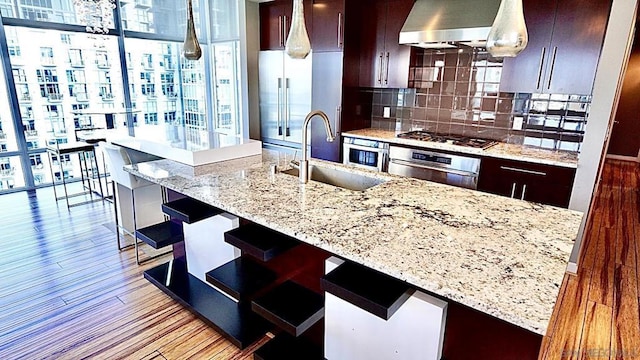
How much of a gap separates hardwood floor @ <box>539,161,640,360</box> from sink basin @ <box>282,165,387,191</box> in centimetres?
129

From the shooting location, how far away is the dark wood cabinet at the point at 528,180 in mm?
2812

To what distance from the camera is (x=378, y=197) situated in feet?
6.07

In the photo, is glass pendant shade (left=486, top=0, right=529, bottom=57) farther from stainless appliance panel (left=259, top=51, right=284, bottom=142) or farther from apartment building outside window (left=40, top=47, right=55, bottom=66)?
apartment building outside window (left=40, top=47, right=55, bottom=66)

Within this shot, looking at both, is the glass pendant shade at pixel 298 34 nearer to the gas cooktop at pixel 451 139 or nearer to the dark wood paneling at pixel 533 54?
the gas cooktop at pixel 451 139

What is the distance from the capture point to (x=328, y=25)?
12.9 ft

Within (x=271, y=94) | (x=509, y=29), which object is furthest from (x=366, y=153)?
(x=509, y=29)

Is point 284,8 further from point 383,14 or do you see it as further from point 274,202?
point 274,202

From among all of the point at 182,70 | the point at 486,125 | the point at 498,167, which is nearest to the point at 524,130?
the point at 486,125

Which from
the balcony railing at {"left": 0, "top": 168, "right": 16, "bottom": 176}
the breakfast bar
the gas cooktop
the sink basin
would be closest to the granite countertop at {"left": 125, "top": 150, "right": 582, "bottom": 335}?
the breakfast bar

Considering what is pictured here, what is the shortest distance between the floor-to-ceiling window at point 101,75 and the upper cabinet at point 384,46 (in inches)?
82.2

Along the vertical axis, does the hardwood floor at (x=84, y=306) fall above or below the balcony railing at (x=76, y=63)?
below

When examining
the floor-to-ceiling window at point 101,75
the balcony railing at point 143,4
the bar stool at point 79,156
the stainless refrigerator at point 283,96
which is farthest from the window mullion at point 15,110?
the stainless refrigerator at point 283,96

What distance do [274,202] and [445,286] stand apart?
943 mm

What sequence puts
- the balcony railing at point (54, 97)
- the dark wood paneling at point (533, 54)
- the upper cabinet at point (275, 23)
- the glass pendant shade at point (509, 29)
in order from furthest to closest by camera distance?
1. the balcony railing at point (54, 97)
2. the upper cabinet at point (275, 23)
3. the dark wood paneling at point (533, 54)
4. the glass pendant shade at point (509, 29)
